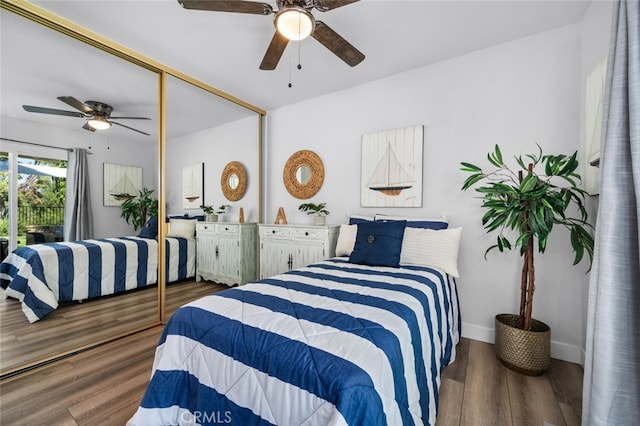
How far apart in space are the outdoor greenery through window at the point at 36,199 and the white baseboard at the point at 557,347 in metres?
3.59

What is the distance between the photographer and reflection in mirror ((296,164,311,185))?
11.6ft

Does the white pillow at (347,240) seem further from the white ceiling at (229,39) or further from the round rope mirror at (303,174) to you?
the white ceiling at (229,39)

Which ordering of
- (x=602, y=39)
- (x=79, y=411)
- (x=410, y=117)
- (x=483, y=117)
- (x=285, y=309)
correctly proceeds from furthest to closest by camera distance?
(x=410, y=117)
(x=483, y=117)
(x=602, y=39)
(x=79, y=411)
(x=285, y=309)

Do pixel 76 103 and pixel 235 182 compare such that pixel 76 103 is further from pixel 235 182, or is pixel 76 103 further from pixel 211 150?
pixel 235 182

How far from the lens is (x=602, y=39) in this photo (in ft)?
5.87

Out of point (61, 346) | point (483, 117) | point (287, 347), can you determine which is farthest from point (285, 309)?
point (483, 117)

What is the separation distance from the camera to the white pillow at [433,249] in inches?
86.3

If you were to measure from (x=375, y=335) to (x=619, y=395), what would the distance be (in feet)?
2.70

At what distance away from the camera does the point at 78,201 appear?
2.24m

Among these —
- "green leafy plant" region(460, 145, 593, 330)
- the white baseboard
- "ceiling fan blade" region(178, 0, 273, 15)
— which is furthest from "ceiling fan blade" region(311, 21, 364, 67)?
the white baseboard

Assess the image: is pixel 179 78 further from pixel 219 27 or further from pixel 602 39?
pixel 602 39

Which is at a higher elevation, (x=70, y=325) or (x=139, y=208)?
(x=139, y=208)

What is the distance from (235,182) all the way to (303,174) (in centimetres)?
108

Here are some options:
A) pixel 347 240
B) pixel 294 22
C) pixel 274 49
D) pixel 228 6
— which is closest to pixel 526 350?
pixel 347 240
